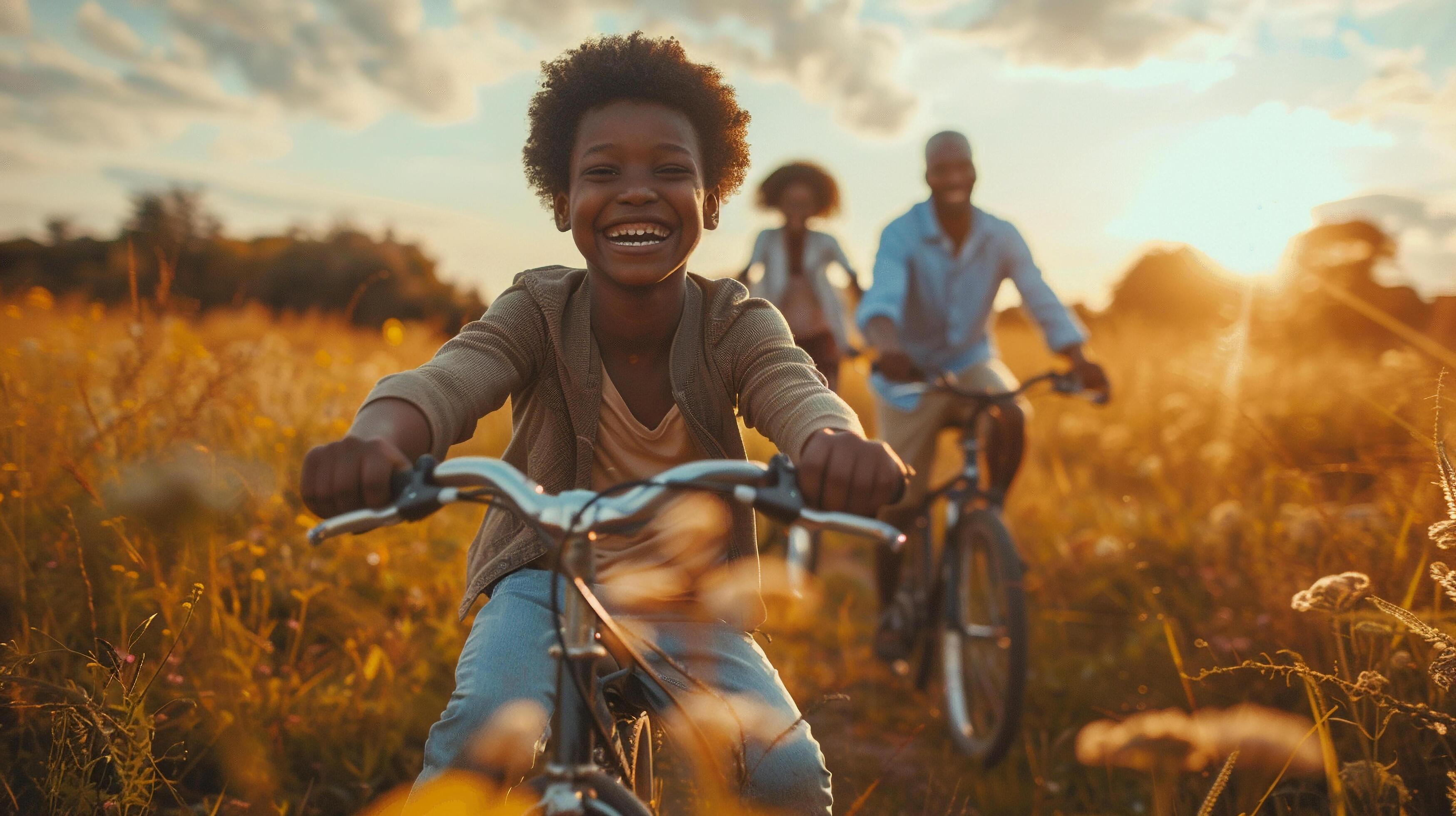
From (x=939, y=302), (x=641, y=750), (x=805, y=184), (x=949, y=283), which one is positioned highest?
(x=805, y=184)

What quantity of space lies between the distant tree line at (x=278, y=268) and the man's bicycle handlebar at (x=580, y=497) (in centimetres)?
540

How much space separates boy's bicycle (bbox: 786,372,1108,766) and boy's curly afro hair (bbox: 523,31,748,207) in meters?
1.80

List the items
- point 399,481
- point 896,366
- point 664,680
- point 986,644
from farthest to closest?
point 986,644
point 896,366
point 664,680
point 399,481

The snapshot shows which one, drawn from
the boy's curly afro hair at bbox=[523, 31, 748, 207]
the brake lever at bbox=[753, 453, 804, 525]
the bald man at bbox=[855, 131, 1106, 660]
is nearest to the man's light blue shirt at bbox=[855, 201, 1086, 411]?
the bald man at bbox=[855, 131, 1106, 660]

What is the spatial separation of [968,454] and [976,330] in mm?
862

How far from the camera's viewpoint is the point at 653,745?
2387mm

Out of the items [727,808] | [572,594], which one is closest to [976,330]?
[727,808]

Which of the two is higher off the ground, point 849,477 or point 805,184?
point 805,184

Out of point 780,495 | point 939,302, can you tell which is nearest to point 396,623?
point 780,495

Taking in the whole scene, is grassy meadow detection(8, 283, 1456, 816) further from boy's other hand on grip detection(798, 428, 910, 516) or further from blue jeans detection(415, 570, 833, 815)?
boy's other hand on grip detection(798, 428, 910, 516)

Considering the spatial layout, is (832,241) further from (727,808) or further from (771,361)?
(727,808)

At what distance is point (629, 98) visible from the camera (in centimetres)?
218

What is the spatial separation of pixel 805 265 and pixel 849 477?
511 centimetres

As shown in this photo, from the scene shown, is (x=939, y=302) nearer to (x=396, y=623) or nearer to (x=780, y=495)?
(x=396, y=623)
